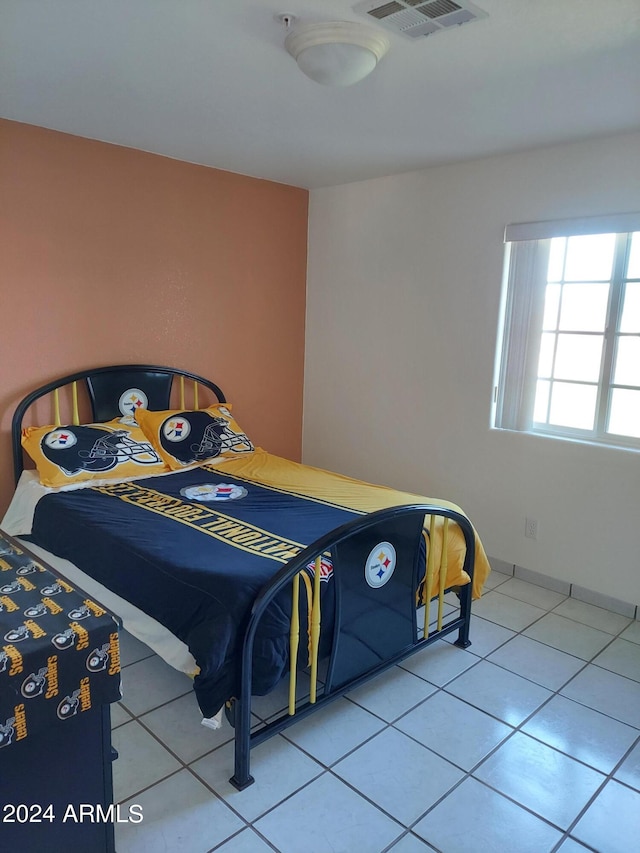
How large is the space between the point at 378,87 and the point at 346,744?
246cm

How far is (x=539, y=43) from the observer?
6.42 ft

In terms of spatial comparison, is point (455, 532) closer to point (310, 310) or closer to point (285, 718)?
→ point (285, 718)

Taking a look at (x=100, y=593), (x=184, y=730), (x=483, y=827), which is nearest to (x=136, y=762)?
(x=184, y=730)

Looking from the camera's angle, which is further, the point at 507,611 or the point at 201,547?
the point at 507,611

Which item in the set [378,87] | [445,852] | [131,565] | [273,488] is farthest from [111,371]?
[445,852]

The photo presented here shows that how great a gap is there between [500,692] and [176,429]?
7.16 feet

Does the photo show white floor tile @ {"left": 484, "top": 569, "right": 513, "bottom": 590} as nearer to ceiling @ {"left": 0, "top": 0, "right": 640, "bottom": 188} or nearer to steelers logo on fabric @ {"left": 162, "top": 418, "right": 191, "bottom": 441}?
steelers logo on fabric @ {"left": 162, "top": 418, "right": 191, "bottom": 441}

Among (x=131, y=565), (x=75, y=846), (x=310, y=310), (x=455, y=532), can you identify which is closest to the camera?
(x=75, y=846)

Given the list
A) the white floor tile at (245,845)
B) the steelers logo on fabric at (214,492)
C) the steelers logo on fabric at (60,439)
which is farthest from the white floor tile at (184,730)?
the steelers logo on fabric at (60,439)

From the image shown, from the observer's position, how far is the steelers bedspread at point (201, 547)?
6.26 feet

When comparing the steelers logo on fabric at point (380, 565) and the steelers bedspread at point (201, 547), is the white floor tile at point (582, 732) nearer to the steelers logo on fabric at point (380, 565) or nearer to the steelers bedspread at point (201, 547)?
the steelers logo on fabric at point (380, 565)

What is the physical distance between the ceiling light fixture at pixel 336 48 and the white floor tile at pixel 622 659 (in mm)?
2591

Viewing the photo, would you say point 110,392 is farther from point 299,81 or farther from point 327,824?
point 327,824

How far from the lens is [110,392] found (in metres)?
3.45
